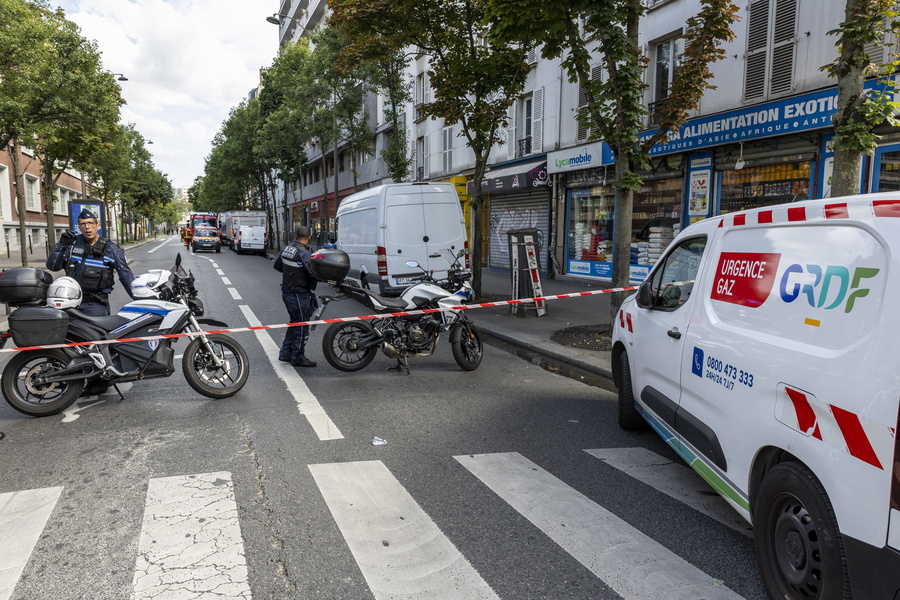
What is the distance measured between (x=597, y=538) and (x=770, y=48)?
12.0m

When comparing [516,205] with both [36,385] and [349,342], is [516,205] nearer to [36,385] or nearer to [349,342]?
[349,342]

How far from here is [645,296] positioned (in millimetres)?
4582

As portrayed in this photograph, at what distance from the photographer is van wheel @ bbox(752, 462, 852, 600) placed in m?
2.28

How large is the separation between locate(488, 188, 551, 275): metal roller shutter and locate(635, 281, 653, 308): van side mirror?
1472 centimetres

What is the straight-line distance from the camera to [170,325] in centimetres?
595

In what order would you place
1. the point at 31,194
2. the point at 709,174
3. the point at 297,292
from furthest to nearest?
the point at 31,194 → the point at 709,174 → the point at 297,292

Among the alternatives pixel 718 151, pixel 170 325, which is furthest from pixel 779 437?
pixel 718 151

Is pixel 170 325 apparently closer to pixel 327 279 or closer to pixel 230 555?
pixel 327 279

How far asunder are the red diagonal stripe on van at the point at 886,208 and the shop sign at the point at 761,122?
777 centimetres

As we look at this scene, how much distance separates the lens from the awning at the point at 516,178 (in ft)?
63.2

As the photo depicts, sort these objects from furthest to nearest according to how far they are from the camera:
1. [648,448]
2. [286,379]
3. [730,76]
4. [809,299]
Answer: [730,76] → [286,379] → [648,448] → [809,299]

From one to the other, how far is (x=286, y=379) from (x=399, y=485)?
3.32 metres

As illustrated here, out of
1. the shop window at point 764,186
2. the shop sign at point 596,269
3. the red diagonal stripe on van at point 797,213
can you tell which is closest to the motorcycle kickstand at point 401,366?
the red diagonal stripe on van at point 797,213

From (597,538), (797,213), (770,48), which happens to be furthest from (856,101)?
(770,48)
